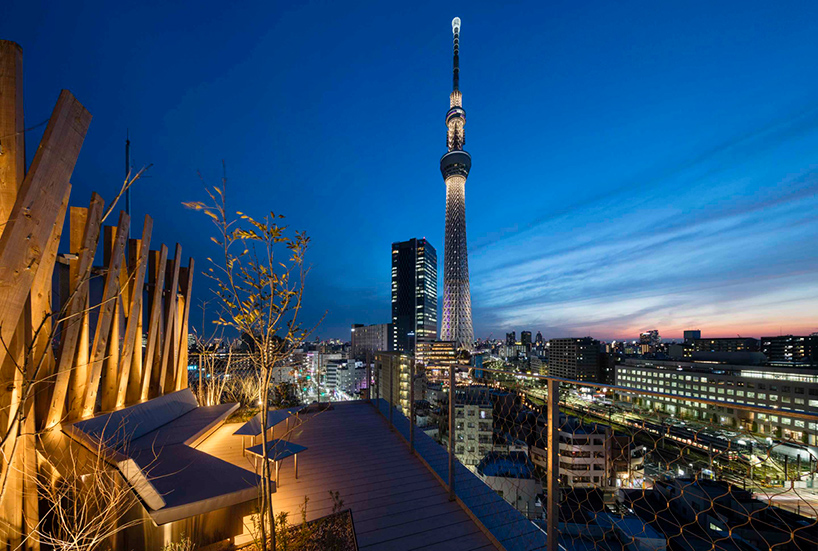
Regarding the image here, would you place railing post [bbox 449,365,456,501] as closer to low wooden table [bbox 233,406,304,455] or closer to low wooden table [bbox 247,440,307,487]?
low wooden table [bbox 247,440,307,487]

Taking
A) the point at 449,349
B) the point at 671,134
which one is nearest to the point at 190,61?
the point at 671,134

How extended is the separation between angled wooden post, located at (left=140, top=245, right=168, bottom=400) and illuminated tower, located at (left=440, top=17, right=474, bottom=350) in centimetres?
4050

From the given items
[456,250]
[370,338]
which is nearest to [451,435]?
[456,250]

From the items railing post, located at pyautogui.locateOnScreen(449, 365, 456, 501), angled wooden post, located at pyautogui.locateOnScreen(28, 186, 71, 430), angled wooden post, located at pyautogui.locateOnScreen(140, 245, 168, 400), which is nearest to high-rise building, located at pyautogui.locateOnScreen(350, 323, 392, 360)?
angled wooden post, located at pyautogui.locateOnScreen(140, 245, 168, 400)

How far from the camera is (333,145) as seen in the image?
3978cm

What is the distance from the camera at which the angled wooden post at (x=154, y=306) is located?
5.82 metres

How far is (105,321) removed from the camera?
4.64 m

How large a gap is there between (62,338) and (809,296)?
45.3 m

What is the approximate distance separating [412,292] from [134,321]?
87.6 m

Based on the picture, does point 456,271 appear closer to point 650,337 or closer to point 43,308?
point 43,308

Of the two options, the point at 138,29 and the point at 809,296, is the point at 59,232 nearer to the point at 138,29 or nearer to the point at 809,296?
the point at 138,29

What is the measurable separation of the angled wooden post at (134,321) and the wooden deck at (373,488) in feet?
5.43

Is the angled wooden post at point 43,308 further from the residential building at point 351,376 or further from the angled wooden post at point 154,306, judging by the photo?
the residential building at point 351,376

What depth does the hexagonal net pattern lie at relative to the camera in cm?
4503
